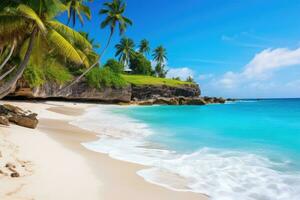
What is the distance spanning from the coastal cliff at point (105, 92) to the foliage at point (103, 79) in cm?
73

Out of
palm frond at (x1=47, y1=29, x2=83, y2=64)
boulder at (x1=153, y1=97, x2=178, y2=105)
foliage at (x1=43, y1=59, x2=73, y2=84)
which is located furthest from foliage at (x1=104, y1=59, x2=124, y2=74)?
palm frond at (x1=47, y1=29, x2=83, y2=64)

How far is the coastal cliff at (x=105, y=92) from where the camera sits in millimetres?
33122

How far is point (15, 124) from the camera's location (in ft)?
43.0

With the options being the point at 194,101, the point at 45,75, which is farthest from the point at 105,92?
the point at 194,101

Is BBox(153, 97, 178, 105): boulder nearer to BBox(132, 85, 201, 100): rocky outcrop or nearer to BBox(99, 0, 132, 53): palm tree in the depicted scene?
BBox(132, 85, 201, 100): rocky outcrop

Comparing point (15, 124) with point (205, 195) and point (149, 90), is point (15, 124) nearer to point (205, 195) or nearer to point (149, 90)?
point (205, 195)

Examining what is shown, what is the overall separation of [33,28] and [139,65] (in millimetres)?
61004

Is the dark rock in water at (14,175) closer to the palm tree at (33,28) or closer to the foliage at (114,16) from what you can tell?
the palm tree at (33,28)

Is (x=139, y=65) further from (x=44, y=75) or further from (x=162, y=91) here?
(x=44, y=75)

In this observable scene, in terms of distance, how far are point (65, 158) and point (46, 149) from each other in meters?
1.21

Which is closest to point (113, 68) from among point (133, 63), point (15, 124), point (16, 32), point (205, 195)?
point (133, 63)

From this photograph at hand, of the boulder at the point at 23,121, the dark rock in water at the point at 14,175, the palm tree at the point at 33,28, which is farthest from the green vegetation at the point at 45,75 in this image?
the dark rock in water at the point at 14,175

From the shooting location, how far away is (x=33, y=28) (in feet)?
27.4

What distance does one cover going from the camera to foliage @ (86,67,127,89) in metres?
44.4
